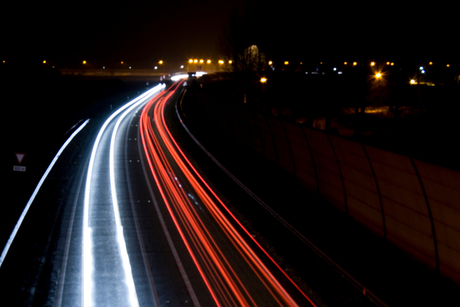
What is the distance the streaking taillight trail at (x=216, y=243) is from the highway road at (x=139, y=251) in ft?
0.09

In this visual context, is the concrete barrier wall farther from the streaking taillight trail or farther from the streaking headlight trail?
the streaking headlight trail

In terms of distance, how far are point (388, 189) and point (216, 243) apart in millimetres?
5162

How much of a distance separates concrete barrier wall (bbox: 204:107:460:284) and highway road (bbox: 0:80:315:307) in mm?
3051

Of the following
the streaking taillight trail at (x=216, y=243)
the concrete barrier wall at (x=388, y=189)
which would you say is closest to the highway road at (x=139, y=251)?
the streaking taillight trail at (x=216, y=243)

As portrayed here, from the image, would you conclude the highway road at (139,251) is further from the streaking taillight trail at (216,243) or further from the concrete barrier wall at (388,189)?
the concrete barrier wall at (388,189)

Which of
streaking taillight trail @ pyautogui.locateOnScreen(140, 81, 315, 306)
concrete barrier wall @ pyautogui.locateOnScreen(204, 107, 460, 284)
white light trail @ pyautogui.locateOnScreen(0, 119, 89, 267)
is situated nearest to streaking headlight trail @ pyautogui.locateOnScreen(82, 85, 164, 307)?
streaking taillight trail @ pyautogui.locateOnScreen(140, 81, 315, 306)

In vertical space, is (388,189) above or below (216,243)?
above

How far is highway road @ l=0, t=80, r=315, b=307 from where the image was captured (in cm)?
930

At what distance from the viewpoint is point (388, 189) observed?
10148mm

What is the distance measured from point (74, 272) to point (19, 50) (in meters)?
70.8

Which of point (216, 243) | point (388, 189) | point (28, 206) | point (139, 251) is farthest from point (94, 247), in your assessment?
point (388, 189)

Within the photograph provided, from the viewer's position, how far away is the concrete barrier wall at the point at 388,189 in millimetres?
8383

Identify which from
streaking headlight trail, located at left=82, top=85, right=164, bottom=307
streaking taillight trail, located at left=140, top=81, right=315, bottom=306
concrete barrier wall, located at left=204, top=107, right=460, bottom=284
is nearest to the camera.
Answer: concrete barrier wall, located at left=204, top=107, right=460, bottom=284

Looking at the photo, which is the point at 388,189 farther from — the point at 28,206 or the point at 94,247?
the point at 28,206
